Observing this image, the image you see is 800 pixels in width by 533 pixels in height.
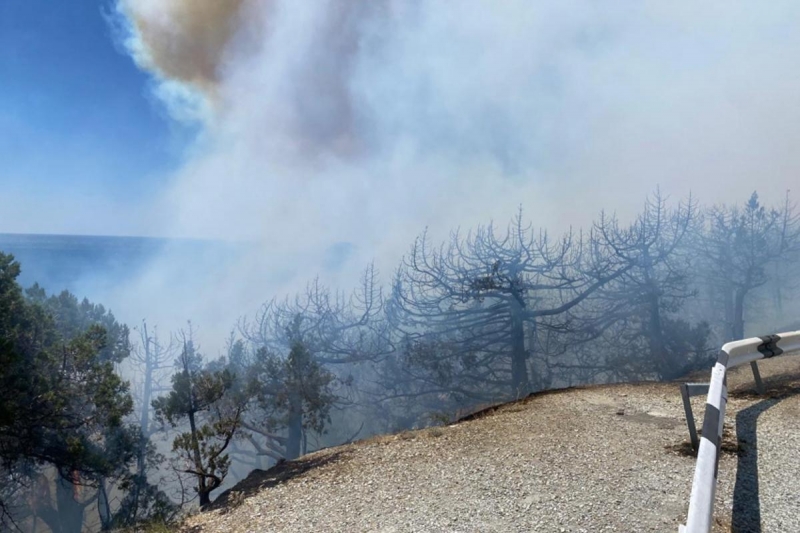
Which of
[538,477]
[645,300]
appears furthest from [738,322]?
[538,477]

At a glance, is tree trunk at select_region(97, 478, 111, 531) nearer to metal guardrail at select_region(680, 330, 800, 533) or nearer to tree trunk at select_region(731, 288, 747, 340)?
metal guardrail at select_region(680, 330, 800, 533)

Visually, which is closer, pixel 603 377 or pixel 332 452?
pixel 332 452

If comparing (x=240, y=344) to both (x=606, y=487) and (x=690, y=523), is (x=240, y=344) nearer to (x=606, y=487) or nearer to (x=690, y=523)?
(x=606, y=487)

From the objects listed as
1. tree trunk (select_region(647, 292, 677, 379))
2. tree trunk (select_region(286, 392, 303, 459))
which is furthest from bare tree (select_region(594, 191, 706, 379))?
tree trunk (select_region(286, 392, 303, 459))

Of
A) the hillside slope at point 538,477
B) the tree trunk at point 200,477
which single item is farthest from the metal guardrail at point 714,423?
the tree trunk at point 200,477

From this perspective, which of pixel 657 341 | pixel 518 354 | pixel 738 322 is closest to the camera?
pixel 657 341

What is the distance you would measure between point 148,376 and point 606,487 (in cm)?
1856

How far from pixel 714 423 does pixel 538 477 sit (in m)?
1.56

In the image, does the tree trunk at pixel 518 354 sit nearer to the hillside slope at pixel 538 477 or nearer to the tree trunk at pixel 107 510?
the hillside slope at pixel 538 477

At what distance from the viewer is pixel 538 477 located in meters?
4.42

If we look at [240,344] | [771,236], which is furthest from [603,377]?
[240,344]

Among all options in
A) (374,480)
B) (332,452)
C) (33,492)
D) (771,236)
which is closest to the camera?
(374,480)

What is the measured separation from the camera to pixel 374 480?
4.98m

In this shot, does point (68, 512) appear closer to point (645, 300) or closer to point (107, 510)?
point (107, 510)
